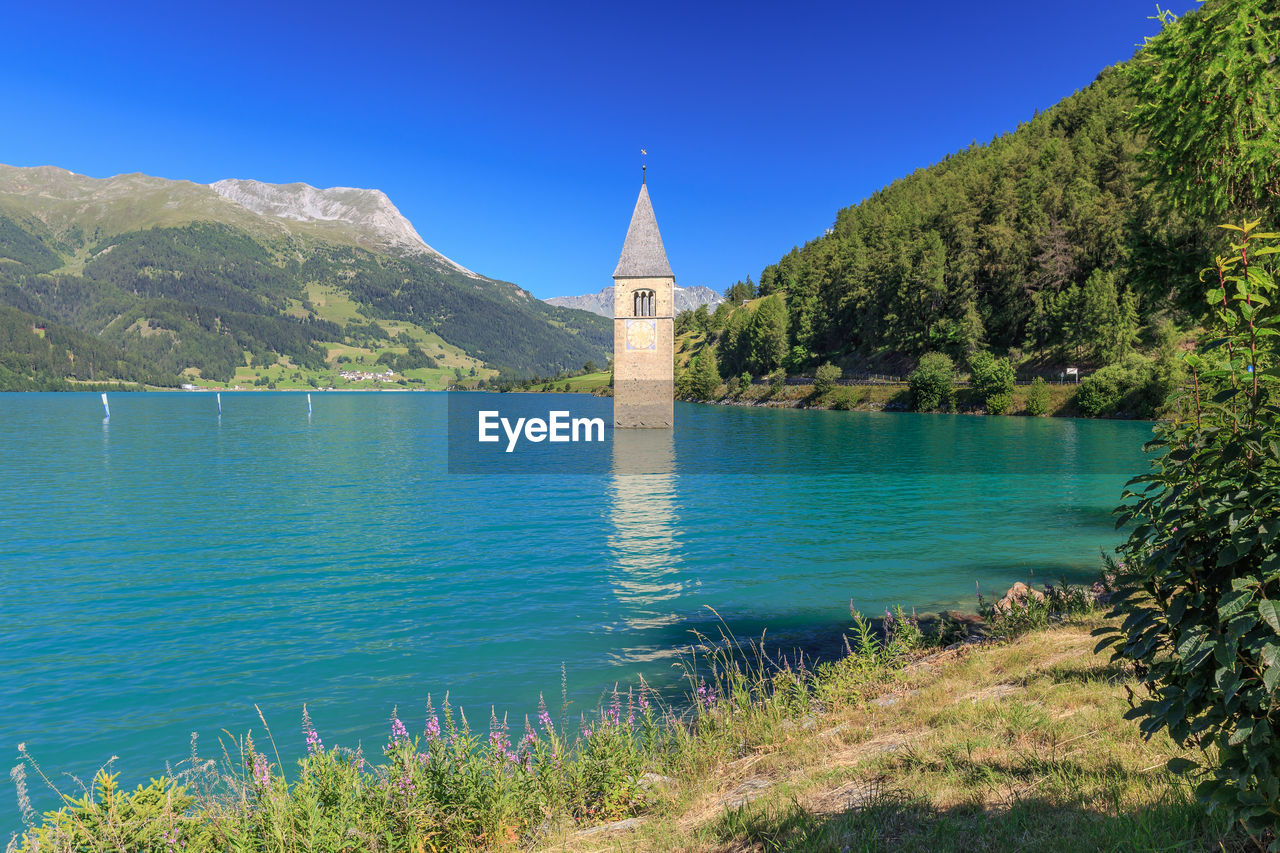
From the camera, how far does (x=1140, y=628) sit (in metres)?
4.11

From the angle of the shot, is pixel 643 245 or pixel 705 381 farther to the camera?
pixel 705 381

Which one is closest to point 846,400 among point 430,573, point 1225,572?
point 430,573

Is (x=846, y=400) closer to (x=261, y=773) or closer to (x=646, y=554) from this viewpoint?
(x=646, y=554)

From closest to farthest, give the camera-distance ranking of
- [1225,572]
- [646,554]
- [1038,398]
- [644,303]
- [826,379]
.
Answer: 1. [1225,572]
2. [646,554]
3. [644,303]
4. [1038,398]
5. [826,379]

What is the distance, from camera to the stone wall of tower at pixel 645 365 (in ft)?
277

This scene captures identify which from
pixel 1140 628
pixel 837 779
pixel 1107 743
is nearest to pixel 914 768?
pixel 837 779

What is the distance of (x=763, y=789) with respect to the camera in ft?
24.0

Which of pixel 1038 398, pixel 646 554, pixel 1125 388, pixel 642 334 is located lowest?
pixel 646 554

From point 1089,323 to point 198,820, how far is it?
11875cm

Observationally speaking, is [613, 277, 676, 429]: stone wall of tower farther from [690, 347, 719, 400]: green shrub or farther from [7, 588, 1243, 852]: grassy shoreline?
[690, 347, 719, 400]: green shrub

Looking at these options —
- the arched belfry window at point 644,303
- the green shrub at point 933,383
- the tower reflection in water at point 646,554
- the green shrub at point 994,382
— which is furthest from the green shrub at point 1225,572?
the green shrub at point 933,383

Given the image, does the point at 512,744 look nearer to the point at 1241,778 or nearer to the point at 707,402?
the point at 1241,778

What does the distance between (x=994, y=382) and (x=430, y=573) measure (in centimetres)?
10113

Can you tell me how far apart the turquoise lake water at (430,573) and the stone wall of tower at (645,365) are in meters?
35.9
